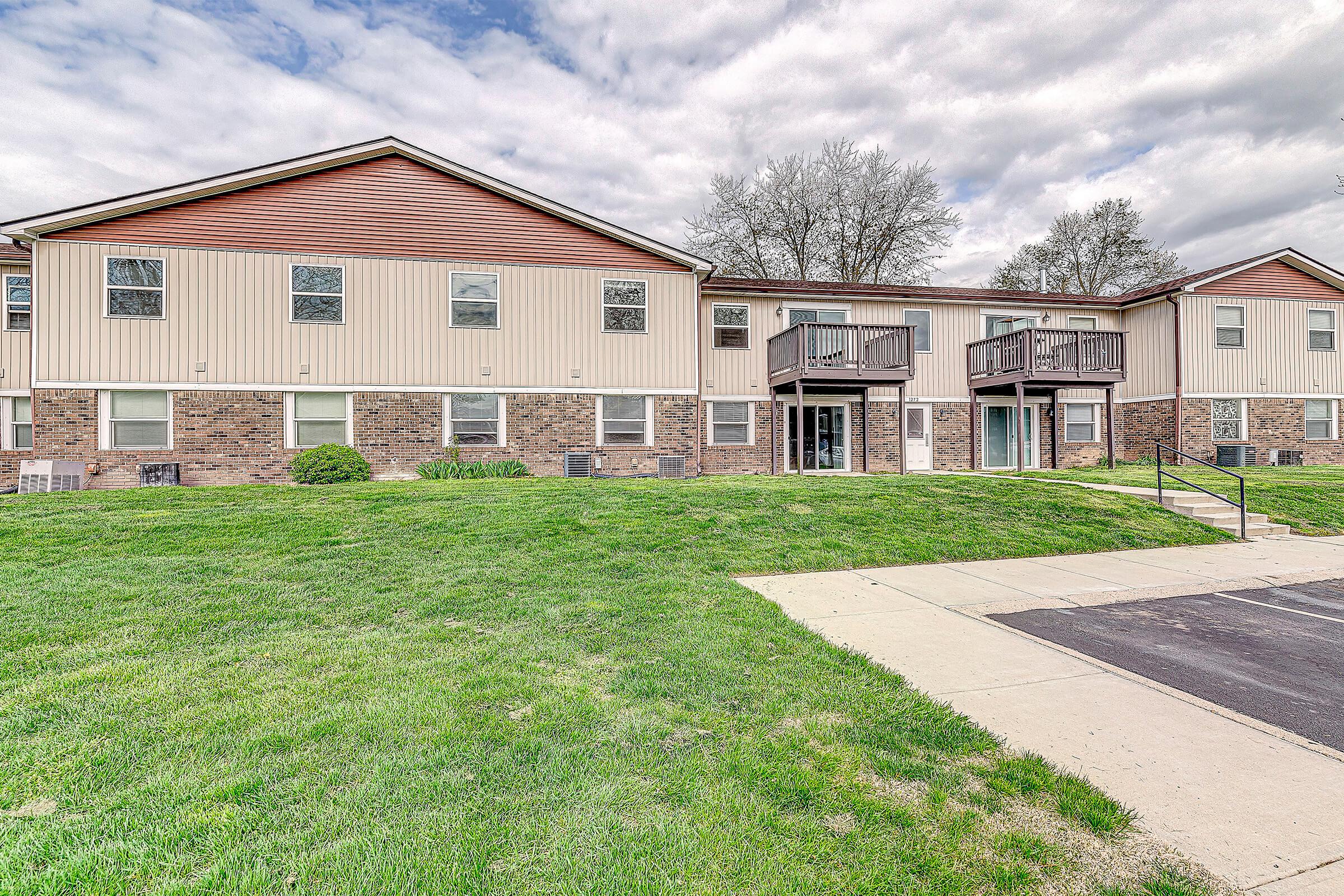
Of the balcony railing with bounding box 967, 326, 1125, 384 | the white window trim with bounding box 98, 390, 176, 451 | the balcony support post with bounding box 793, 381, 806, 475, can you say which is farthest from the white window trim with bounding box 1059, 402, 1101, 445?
the white window trim with bounding box 98, 390, 176, 451

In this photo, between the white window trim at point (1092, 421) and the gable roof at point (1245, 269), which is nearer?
the gable roof at point (1245, 269)

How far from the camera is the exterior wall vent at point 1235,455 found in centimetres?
1792

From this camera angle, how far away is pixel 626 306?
1547 cm

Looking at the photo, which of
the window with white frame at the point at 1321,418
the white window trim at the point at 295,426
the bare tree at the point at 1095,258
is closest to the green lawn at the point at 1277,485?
the window with white frame at the point at 1321,418

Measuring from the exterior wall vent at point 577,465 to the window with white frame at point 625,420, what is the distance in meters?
0.58

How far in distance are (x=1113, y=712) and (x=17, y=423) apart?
67.9ft

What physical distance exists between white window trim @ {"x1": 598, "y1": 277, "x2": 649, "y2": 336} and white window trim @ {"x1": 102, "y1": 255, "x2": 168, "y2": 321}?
9.27 metres

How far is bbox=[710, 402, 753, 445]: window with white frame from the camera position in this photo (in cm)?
1678

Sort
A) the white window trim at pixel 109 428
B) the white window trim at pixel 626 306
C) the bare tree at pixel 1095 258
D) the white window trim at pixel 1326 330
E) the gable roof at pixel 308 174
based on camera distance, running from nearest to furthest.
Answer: the gable roof at pixel 308 174
the white window trim at pixel 109 428
the white window trim at pixel 626 306
the white window trim at pixel 1326 330
the bare tree at pixel 1095 258

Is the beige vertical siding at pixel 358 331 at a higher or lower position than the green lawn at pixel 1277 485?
higher

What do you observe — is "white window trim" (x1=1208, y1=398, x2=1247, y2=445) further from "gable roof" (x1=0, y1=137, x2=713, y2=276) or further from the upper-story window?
the upper-story window

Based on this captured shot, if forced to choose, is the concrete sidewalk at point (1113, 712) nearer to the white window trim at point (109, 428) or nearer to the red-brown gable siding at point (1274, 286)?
the white window trim at point (109, 428)

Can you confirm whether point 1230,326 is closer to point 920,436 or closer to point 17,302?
point 920,436

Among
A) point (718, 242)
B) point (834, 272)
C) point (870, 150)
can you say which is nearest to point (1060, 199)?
point (870, 150)
